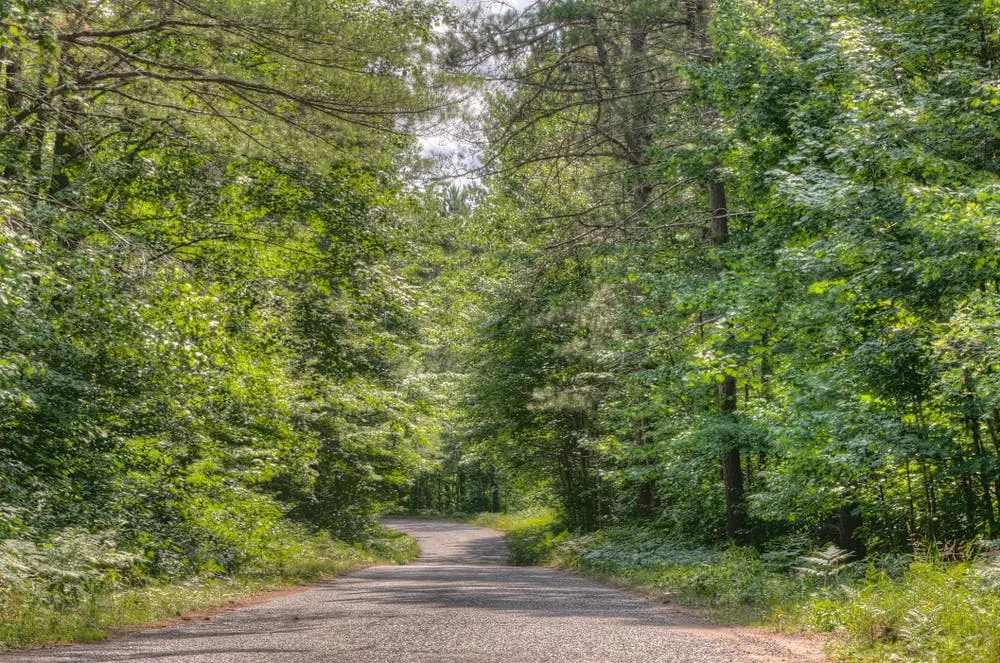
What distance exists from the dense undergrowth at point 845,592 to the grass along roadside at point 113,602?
272 inches

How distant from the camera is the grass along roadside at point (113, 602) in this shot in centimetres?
808

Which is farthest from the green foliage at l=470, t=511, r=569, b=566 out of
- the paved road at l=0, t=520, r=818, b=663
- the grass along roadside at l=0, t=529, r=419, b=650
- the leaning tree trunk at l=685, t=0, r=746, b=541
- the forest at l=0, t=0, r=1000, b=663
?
the paved road at l=0, t=520, r=818, b=663

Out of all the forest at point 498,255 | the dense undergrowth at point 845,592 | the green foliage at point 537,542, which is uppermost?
the forest at point 498,255

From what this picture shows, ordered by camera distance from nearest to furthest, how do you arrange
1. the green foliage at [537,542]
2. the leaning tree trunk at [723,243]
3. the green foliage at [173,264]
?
1. the green foliage at [173,264]
2. the leaning tree trunk at [723,243]
3. the green foliage at [537,542]

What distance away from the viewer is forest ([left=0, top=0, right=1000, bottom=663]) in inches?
338

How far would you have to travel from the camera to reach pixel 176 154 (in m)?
11.5

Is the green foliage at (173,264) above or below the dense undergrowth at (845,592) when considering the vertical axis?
above

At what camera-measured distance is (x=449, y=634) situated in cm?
835

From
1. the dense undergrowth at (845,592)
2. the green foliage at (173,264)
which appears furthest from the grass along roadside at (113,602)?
the dense undergrowth at (845,592)

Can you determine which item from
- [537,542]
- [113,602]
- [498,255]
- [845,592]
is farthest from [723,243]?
[537,542]

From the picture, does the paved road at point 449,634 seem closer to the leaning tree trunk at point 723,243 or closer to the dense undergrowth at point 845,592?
the dense undergrowth at point 845,592

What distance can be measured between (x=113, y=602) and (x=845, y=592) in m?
8.70

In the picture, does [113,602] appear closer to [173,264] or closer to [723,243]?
[173,264]

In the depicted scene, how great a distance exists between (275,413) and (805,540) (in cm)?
1002
